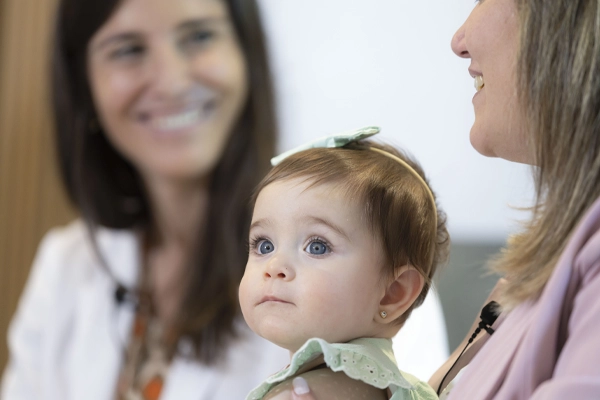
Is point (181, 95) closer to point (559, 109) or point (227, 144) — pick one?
point (227, 144)

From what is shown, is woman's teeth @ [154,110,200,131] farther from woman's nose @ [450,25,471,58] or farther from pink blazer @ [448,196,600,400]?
pink blazer @ [448,196,600,400]

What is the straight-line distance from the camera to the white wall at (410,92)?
1.18m

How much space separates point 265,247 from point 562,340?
0.27 m

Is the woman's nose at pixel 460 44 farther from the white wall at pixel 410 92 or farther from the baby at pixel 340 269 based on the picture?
the white wall at pixel 410 92

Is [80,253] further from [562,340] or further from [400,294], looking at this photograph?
[562,340]

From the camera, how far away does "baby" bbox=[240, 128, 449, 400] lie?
63 centimetres

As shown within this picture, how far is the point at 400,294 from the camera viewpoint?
26.8 inches

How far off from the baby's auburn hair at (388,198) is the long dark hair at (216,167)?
0.96m

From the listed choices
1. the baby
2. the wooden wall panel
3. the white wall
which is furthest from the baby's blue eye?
the wooden wall panel

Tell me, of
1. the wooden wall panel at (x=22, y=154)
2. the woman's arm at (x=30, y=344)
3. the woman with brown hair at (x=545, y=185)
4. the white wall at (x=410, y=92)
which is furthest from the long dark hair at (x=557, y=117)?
the wooden wall panel at (x=22, y=154)

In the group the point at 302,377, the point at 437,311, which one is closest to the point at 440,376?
the point at 302,377

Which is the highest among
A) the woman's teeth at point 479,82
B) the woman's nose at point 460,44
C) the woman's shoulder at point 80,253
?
the woman's nose at point 460,44

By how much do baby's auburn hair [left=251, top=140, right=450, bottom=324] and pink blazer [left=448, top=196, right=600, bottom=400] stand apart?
0.12 metres

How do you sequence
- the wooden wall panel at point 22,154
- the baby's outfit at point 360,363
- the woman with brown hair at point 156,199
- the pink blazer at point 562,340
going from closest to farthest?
the pink blazer at point 562,340 < the baby's outfit at point 360,363 < the woman with brown hair at point 156,199 < the wooden wall panel at point 22,154
